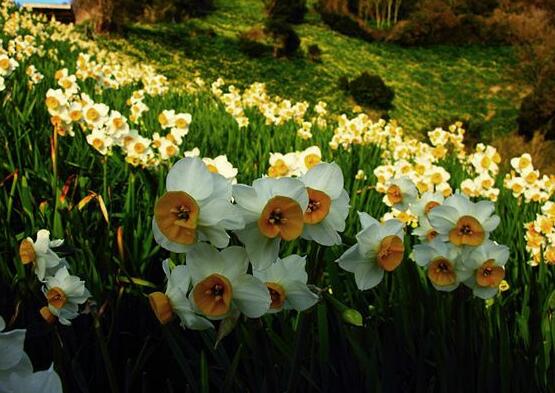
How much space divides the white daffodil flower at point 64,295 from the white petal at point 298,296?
1.28ft

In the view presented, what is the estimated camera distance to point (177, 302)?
831 mm

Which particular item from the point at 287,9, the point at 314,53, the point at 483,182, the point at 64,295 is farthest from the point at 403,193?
the point at 287,9

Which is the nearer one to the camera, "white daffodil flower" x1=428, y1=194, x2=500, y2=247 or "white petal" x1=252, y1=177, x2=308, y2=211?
"white petal" x1=252, y1=177, x2=308, y2=211

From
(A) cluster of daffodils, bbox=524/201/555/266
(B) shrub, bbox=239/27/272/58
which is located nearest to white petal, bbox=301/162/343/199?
(A) cluster of daffodils, bbox=524/201/555/266

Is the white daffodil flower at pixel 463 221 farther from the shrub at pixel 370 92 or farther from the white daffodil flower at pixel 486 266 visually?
the shrub at pixel 370 92

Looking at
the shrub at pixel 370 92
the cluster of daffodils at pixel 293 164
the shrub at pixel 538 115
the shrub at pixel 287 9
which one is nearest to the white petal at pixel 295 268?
the cluster of daffodils at pixel 293 164

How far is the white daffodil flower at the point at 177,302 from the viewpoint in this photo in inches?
32.1

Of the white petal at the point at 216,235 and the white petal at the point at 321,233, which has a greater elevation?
the white petal at the point at 216,235

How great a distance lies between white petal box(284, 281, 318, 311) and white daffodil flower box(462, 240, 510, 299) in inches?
18.1

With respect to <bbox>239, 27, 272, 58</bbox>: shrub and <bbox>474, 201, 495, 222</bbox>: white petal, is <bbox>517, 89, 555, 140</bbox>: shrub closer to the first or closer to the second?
<bbox>239, 27, 272, 58</bbox>: shrub

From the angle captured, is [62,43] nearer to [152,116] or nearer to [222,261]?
[152,116]

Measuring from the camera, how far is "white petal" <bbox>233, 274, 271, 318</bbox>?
0.77 meters

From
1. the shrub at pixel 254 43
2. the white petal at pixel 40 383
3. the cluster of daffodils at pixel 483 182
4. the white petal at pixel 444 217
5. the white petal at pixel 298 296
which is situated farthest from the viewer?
the shrub at pixel 254 43

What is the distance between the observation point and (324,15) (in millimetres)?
20953
